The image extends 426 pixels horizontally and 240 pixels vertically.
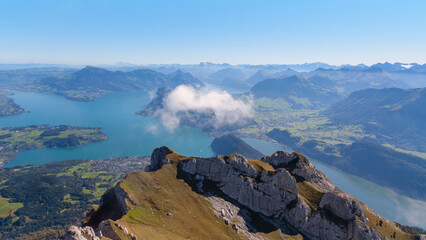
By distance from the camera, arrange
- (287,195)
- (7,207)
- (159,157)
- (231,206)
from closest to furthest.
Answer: (231,206) → (287,195) → (159,157) → (7,207)

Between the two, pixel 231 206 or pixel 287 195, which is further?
pixel 287 195

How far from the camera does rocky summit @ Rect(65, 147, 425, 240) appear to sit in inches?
2423

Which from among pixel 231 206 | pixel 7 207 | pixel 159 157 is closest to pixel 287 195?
pixel 231 206

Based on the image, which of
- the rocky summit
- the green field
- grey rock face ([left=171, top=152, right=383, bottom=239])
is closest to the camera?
the rocky summit

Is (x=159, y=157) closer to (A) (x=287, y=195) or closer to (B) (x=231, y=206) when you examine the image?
(B) (x=231, y=206)

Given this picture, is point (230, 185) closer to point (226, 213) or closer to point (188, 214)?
point (226, 213)

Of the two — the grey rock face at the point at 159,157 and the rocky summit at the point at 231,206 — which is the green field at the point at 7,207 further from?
the rocky summit at the point at 231,206

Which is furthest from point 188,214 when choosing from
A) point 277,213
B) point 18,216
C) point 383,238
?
point 18,216

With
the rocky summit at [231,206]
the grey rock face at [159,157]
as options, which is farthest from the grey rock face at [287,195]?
the grey rock face at [159,157]

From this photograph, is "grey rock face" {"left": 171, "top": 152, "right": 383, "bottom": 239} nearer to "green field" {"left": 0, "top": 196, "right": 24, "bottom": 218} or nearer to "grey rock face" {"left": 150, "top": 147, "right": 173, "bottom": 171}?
"grey rock face" {"left": 150, "top": 147, "right": 173, "bottom": 171}

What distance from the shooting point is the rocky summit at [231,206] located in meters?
61.6

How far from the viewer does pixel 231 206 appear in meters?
72.9

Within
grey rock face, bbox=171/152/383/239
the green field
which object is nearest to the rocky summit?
grey rock face, bbox=171/152/383/239

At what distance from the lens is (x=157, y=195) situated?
221 feet
